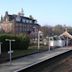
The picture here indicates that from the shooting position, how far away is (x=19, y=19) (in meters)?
119

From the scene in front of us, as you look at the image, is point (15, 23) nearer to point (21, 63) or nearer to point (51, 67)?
point (21, 63)

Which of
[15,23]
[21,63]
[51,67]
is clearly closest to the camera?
[51,67]

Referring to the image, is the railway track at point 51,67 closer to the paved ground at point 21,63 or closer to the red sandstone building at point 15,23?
the paved ground at point 21,63

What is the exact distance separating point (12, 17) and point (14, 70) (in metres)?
96.9

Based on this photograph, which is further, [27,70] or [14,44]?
[14,44]

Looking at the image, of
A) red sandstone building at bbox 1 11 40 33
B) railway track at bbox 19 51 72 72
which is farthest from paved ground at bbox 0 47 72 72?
red sandstone building at bbox 1 11 40 33

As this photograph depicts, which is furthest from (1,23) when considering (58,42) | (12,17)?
(58,42)

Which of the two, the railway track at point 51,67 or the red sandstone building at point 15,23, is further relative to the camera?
the red sandstone building at point 15,23

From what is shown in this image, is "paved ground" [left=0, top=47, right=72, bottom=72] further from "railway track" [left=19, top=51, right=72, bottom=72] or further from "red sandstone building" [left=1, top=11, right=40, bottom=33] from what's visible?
"red sandstone building" [left=1, top=11, right=40, bottom=33]

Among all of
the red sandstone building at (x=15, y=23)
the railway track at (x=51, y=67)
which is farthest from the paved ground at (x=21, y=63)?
the red sandstone building at (x=15, y=23)

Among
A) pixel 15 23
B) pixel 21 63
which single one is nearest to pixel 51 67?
pixel 21 63

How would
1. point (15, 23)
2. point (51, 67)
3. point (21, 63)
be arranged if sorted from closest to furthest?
point (51, 67) → point (21, 63) → point (15, 23)

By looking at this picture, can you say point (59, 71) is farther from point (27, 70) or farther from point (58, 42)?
point (58, 42)

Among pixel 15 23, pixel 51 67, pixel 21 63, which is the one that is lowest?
pixel 51 67
